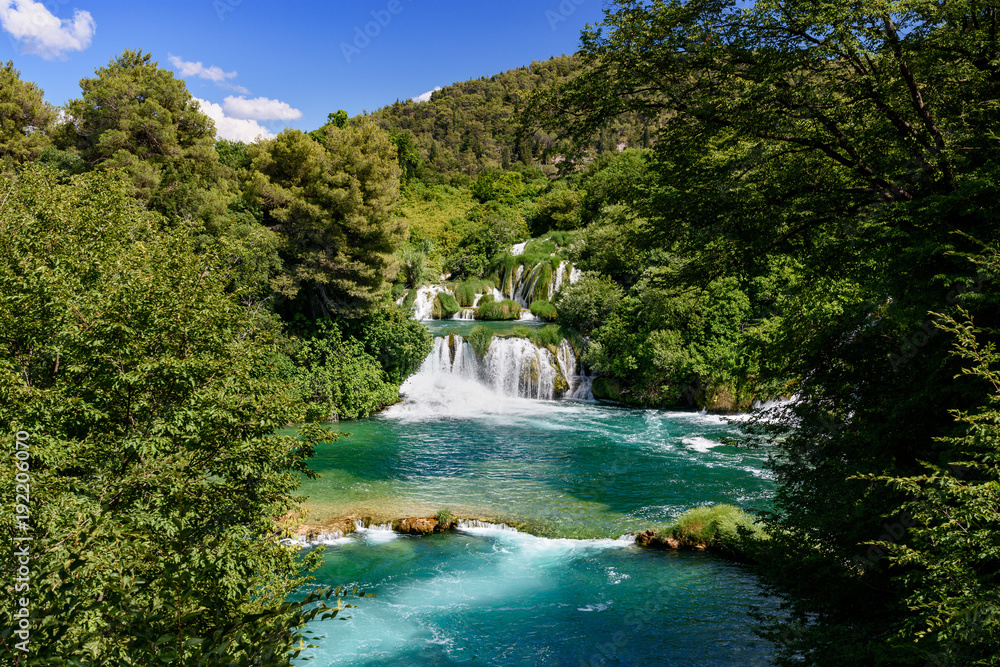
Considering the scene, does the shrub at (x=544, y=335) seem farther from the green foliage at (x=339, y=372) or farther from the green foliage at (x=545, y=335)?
the green foliage at (x=339, y=372)

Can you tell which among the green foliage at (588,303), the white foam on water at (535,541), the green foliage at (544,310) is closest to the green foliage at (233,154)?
the green foliage at (544,310)

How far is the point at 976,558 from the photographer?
335 centimetres

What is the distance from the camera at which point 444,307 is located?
98.7 ft

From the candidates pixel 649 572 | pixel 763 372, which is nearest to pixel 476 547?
pixel 649 572

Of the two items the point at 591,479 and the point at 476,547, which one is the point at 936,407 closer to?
the point at 476,547

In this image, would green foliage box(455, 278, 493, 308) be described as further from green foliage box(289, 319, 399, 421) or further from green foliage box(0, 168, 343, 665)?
green foliage box(0, 168, 343, 665)

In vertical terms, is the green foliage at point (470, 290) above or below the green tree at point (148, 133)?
below

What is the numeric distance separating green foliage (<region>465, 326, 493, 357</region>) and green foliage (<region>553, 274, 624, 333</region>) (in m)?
3.78

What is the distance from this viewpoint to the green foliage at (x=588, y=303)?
24375 millimetres

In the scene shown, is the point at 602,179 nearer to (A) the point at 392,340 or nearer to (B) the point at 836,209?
(A) the point at 392,340

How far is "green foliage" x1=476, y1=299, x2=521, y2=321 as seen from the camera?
96.8 ft

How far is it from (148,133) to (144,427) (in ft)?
68.5

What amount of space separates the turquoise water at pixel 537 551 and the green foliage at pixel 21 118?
1637 cm

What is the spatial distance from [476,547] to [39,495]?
826cm
